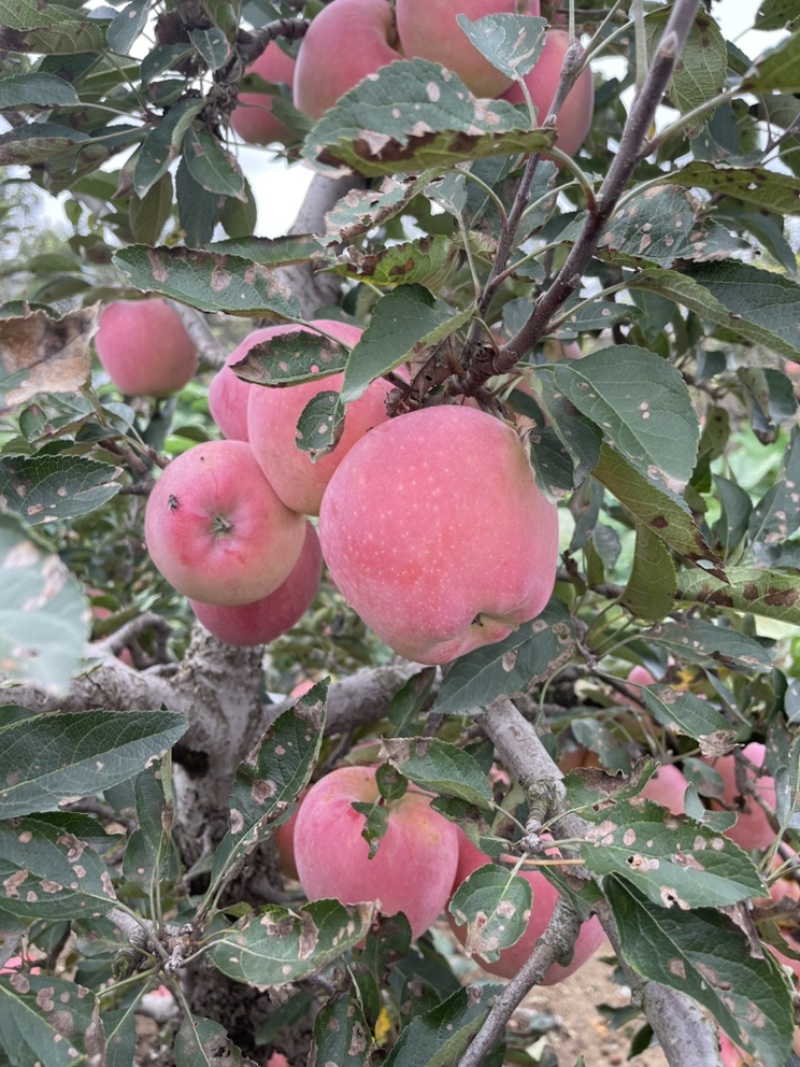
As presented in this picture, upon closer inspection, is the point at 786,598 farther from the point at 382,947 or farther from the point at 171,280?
the point at 171,280

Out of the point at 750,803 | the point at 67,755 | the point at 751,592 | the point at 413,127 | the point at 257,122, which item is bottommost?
the point at 750,803

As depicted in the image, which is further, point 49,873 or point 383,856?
point 383,856

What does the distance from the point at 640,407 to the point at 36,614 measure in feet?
1.23

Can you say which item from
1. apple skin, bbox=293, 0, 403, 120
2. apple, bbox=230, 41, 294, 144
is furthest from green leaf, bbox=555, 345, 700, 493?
apple, bbox=230, 41, 294, 144

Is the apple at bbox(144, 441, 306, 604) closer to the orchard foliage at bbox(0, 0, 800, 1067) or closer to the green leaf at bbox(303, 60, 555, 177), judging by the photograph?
the orchard foliage at bbox(0, 0, 800, 1067)

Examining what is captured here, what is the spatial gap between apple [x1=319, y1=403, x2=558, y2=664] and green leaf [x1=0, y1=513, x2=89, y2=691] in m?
0.29

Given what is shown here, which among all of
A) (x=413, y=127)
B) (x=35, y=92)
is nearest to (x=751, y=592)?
(x=413, y=127)

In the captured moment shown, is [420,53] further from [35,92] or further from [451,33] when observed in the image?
[35,92]

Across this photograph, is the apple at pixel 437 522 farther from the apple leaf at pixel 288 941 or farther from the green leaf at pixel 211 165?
the green leaf at pixel 211 165

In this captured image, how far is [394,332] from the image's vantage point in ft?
1.58

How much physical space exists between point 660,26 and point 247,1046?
1.23m

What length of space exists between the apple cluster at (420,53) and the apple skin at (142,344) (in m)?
0.52

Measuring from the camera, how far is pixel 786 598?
0.73 metres

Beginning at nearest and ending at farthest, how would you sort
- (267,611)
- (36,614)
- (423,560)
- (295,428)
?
(36,614)
(423,560)
(295,428)
(267,611)
